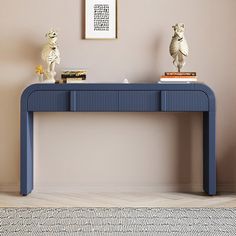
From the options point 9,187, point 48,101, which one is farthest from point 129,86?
point 9,187

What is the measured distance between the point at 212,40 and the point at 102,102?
42.4 inches

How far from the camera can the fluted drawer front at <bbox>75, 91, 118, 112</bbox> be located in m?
3.54

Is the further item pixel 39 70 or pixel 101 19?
pixel 101 19

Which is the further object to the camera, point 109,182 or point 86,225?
point 109,182

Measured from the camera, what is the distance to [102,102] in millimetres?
3539

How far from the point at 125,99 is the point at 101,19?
759mm

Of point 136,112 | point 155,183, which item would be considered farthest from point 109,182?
point 136,112

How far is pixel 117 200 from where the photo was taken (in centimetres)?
349

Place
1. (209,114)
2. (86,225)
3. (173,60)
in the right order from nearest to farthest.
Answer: (86,225) < (209,114) < (173,60)

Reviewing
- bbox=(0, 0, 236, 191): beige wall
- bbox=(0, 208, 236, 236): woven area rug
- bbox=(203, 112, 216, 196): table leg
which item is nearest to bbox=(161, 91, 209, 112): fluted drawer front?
bbox=(203, 112, 216, 196): table leg

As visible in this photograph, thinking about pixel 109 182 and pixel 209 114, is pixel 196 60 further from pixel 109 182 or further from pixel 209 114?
pixel 109 182

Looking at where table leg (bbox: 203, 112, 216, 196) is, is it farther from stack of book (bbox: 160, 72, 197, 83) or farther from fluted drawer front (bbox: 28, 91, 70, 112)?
fluted drawer front (bbox: 28, 91, 70, 112)

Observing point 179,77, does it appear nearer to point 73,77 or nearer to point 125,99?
point 125,99

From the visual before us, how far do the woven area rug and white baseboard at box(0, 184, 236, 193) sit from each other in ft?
2.35
